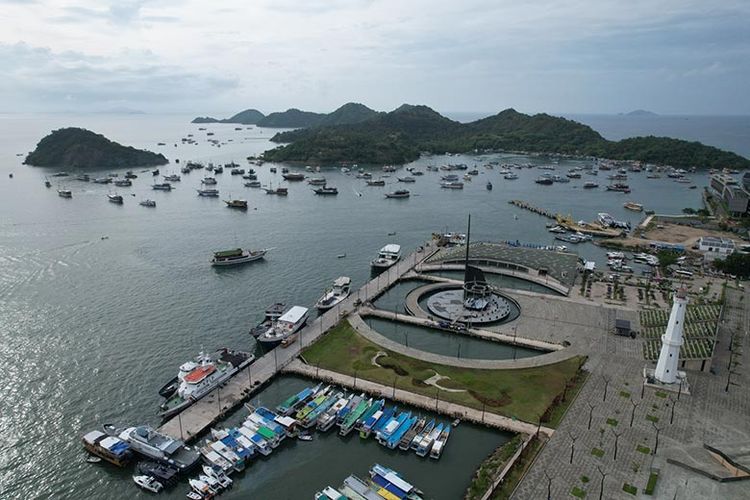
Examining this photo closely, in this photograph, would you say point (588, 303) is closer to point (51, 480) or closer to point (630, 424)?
point (630, 424)

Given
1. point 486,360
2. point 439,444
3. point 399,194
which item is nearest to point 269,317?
point 486,360

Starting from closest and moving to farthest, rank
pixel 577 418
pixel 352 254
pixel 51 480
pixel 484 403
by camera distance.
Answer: pixel 51 480
pixel 577 418
pixel 484 403
pixel 352 254

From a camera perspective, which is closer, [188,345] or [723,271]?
[188,345]

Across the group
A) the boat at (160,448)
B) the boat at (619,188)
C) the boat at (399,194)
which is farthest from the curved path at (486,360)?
the boat at (619,188)

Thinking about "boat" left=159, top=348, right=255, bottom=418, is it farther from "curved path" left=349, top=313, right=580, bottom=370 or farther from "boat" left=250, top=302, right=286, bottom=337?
"curved path" left=349, top=313, right=580, bottom=370

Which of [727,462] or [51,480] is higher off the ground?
[727,462]

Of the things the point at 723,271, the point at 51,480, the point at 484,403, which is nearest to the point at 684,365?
the point at 484,403

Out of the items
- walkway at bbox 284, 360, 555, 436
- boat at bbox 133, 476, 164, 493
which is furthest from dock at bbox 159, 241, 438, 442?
boat at bbox 133, 476, 164, 493
